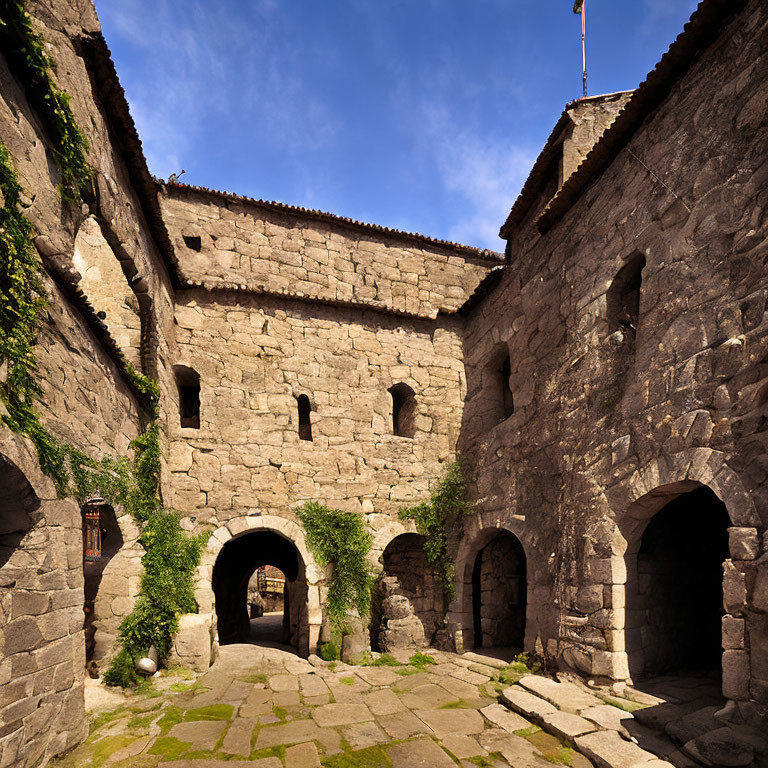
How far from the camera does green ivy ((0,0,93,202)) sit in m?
3.47

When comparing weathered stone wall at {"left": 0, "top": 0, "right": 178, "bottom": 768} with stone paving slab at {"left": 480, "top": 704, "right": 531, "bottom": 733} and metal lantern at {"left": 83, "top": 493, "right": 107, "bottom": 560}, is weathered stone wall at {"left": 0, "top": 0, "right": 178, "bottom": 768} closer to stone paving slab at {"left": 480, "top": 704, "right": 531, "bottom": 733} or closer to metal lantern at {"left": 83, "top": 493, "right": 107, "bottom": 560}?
stone paving slab at {"left": 480, "top": 704, "right": 531, "bottom": 733}

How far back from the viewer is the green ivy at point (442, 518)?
8695 mm

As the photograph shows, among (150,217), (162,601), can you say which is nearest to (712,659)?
(162,601)

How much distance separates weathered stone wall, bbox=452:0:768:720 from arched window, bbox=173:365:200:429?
5509mm

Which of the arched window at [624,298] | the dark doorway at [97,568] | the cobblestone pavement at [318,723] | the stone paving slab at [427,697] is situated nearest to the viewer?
the cobblestone pavement at [318,723]

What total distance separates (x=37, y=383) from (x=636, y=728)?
572 cm

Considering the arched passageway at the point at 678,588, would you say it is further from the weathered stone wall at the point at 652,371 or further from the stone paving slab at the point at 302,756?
the stone paving slab at the point at 302,756

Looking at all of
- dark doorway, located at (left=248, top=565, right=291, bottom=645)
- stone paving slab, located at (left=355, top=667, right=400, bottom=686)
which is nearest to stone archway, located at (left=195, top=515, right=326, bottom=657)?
stone paving slab, located at (left=355, top=667, right=400, bottom=686)

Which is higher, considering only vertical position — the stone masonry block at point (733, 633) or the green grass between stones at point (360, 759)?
the stone masonry block at point (733, 633)

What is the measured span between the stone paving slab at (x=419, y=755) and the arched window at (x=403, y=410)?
5.52 m

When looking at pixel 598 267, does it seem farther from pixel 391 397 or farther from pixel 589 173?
pixel 391 397

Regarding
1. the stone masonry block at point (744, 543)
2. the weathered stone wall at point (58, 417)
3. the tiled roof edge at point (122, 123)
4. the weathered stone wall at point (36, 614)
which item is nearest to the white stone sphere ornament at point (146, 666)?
the weathered stone wall at point (58, 417)

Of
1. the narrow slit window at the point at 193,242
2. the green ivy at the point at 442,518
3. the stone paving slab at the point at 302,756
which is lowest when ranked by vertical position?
the stone paving slab at the point at 302,756

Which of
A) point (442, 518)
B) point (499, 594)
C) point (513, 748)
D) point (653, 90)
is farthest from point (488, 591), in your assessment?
point (653, 90)
